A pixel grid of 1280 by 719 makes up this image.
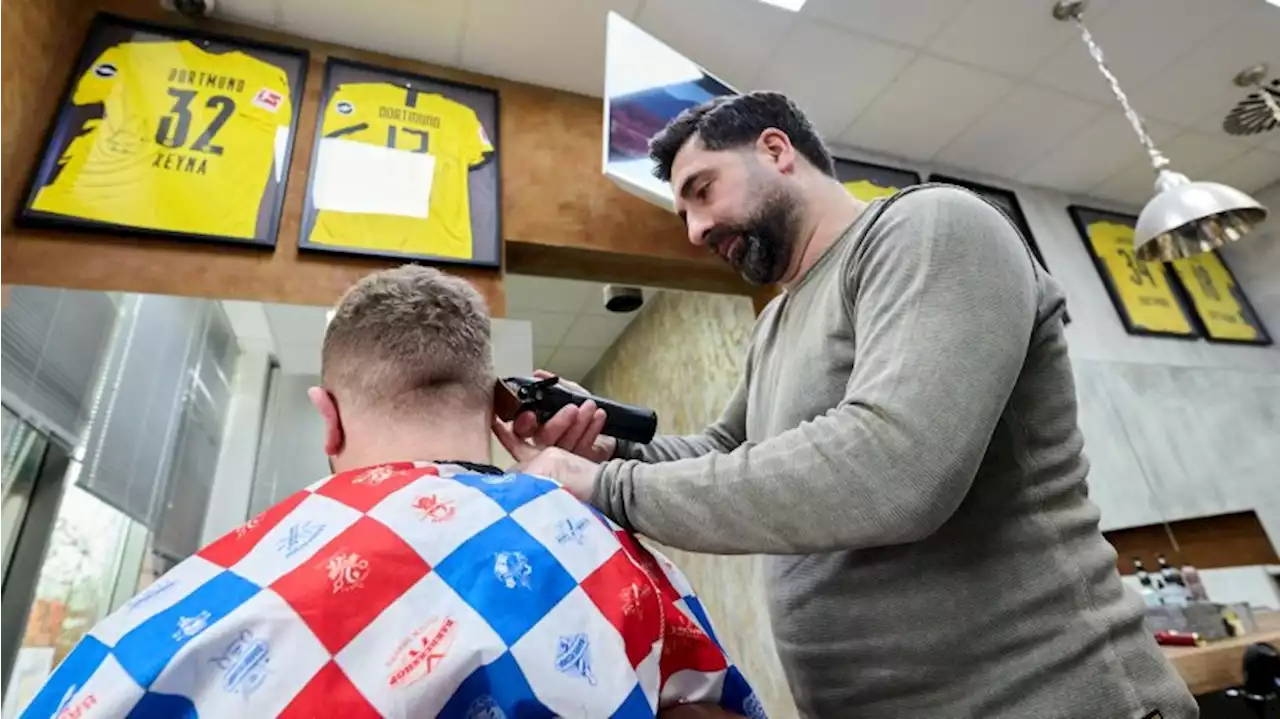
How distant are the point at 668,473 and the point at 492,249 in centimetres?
141

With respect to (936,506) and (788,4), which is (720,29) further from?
(936,506)

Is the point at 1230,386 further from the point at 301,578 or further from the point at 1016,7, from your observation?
the point at 301,578

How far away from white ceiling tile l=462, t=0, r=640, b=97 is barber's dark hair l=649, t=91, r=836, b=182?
1203 mm

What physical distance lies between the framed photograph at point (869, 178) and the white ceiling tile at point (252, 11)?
225 cm

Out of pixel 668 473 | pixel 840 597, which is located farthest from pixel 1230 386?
pixel 668 473

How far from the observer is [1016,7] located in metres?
2.43

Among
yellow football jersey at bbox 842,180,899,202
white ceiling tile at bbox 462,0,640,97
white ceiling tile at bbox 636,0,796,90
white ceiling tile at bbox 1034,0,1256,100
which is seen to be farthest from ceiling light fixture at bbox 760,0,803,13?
white ceiling tile at bbox 1034,0,1256,100

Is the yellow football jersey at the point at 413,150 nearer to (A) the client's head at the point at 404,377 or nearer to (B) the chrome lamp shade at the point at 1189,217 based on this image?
(A) the client's head at the point at 404,377

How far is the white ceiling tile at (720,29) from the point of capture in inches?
89.8

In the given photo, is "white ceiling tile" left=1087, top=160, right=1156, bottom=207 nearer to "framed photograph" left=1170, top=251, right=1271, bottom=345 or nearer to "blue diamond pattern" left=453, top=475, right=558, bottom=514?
"framed photograph" left=1170, top=251, right=1271, bottom=345

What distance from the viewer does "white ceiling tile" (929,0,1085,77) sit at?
2.44m

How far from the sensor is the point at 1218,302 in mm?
3582

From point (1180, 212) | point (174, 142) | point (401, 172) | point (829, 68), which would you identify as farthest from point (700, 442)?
point (1180, 212)

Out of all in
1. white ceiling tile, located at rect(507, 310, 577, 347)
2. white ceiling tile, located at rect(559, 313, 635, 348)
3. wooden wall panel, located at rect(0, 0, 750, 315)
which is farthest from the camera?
white ceiling tile, located at rect(559, 313, 635, 348)
